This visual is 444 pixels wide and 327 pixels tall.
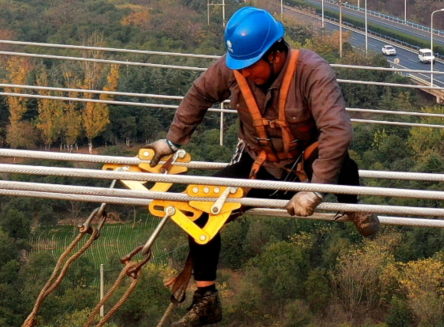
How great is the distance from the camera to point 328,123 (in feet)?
12.3

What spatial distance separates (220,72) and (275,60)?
288 mm

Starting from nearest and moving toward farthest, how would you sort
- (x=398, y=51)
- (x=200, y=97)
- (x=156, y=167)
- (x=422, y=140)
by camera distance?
(x=200, y=97) < (x=156, y=167) < (x=422, y=140) < (x=398, y=51)

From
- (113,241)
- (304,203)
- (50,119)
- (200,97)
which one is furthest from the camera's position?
(50,119)

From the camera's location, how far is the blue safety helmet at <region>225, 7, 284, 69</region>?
12.7 ft

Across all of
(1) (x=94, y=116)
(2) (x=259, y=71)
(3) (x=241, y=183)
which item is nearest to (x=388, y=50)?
(1) (x=94, y=116)

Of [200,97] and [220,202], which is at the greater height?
[200,97]

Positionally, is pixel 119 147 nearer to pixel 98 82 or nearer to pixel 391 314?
pixel 98 82

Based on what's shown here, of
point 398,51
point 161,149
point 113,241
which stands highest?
point 161,149

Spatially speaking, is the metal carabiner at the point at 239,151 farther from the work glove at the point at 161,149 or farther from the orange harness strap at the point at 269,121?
the work glove at the point at 161,149

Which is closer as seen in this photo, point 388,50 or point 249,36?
point 249,36

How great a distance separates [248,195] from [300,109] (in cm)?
50

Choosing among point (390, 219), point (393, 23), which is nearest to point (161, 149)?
point (390, 219)

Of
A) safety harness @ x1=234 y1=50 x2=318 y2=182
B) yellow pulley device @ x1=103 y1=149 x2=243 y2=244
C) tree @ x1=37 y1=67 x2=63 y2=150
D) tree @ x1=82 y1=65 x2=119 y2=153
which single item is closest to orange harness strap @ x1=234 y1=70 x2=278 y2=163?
safety harness @ x1=234 y1=50 x2=318 y2=182

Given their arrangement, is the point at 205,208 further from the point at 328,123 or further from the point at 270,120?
the point at 328,123
